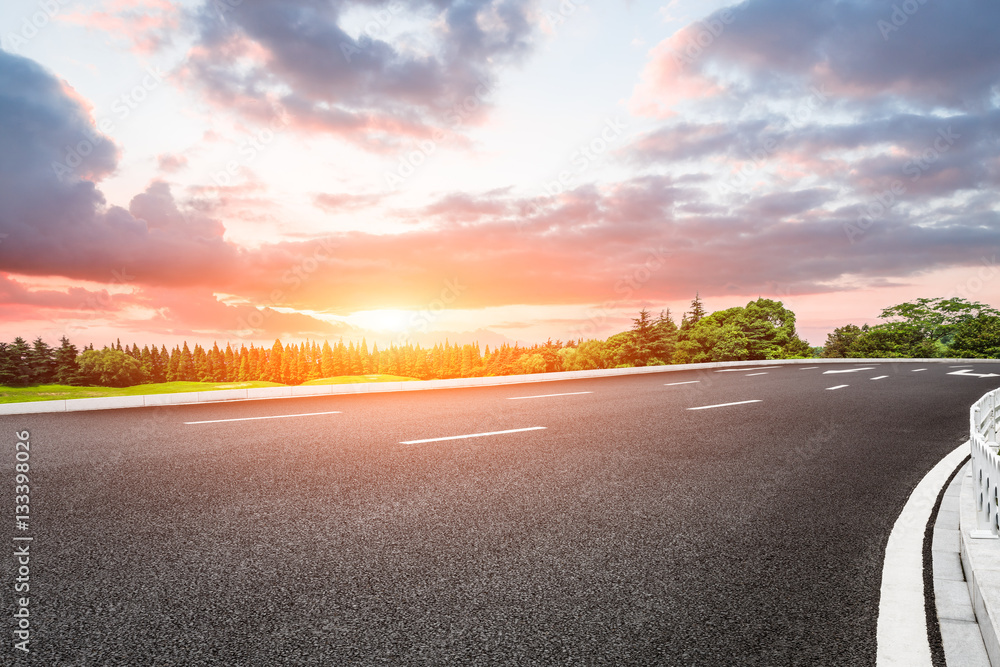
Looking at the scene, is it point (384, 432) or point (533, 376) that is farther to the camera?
point (533, 376)

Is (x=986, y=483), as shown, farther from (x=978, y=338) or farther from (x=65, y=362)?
(x=978, y=338)

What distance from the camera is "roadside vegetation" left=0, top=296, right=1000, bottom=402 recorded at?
127 ft

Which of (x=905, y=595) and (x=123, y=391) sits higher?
(x=123, y=391)

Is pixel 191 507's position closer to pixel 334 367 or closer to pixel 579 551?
pixel 579 551

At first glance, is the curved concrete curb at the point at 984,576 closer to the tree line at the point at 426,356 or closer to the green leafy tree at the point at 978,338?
the tree line at the point at 426,356

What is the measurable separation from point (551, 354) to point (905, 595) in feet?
245

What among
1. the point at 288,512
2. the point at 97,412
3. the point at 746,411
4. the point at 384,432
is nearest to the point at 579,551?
the point at 288,512

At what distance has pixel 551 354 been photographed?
77812 mm

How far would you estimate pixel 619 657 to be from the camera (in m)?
2.61

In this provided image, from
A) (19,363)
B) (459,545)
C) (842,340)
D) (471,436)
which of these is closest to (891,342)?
(842,340)

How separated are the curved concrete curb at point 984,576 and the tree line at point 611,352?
18470 millimetres

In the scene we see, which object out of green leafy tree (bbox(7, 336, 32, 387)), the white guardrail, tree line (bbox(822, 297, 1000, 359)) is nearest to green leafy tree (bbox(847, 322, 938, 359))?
tree line (bbox(822, 297, 1000, 359))

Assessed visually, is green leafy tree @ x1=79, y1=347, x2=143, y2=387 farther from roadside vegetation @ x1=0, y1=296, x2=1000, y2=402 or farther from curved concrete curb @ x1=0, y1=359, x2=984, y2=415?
curved concrete curb @ x1=0, y1=359, x2=984, y2=415

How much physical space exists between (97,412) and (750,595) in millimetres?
13269
